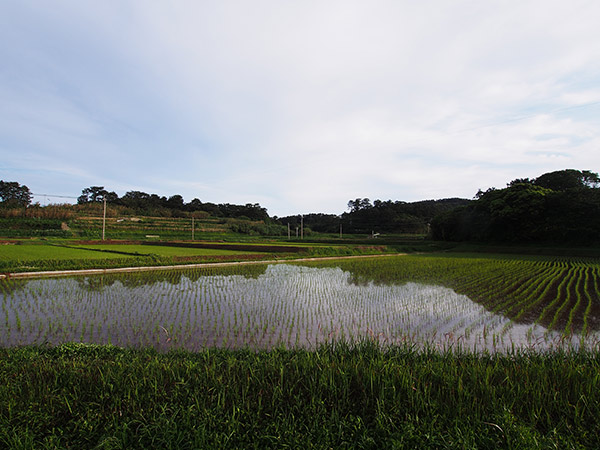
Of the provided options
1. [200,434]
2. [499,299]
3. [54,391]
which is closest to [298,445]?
[200,434]

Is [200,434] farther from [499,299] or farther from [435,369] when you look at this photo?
[499,299]

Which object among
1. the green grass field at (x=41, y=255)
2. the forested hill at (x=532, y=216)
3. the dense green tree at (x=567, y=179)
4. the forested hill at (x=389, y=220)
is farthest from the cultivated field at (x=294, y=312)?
the forested hill at (x=389, y=220)

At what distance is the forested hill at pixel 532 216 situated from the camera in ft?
109

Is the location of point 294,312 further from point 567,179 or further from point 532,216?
point 567,179

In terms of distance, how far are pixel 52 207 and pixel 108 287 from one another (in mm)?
62608

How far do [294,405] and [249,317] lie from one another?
4.52 m

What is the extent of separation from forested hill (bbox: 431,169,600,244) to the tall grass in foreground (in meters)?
39.4

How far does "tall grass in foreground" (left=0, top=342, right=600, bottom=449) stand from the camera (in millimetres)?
2418

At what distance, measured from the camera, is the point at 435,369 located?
3.49 m

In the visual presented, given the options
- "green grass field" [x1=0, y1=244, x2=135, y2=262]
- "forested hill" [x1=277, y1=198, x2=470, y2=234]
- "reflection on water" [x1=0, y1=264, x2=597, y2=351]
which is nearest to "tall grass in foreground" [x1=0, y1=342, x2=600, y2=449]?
"reflection on water" [x1=0, y1=264, x2=597, y2=351]

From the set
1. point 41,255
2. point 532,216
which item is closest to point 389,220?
point 532,216

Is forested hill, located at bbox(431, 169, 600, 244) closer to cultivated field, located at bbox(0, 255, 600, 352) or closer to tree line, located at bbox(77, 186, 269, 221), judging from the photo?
cultivated field, located at bbox(0, 255, 600, 352)

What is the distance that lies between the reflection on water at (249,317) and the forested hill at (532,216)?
105ft

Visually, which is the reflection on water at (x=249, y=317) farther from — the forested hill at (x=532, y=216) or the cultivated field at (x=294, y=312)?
the forested hill at (x=532, y=216)
